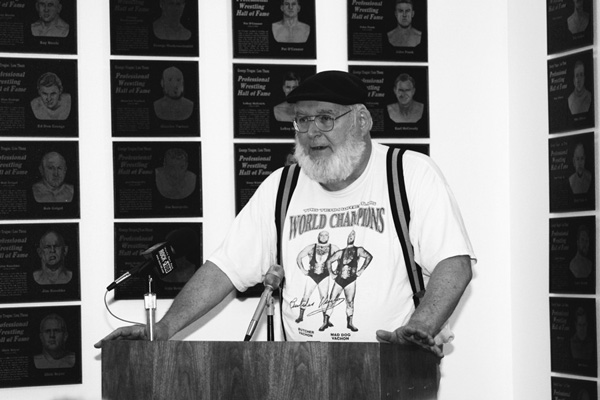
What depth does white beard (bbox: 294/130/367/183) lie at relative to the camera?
9.96 ft

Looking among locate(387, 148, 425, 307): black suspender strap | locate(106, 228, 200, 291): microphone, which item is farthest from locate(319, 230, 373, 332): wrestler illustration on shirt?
locate(106, 228, 200, 291): microphone

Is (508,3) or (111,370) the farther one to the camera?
(508,3)

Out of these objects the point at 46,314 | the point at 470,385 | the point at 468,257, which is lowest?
the point at 470,385

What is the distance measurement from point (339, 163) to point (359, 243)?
0.28 metres

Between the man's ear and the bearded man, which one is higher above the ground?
the man's ear

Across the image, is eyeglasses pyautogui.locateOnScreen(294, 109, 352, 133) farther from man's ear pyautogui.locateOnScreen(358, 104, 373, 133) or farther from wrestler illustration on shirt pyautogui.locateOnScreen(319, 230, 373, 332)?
wrestler illustration on shirt pyautogui.locateOnScreen(319, 230, 373, 332)

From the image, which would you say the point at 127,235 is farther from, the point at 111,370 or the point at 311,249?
the point at 111,370

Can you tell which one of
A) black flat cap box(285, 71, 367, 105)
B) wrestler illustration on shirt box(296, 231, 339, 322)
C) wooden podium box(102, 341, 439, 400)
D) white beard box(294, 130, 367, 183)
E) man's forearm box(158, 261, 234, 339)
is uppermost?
black flat cap box(285, 71, 367, 105)

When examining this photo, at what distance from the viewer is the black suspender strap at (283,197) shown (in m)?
3.13

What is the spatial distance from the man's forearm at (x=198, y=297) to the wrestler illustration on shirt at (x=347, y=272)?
0.38 m

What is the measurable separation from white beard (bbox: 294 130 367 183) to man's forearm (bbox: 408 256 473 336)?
1.52 ft

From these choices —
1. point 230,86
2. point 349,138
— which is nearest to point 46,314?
point 230,86

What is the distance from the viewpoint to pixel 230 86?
3781 mm

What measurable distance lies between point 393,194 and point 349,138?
0.85 feet
